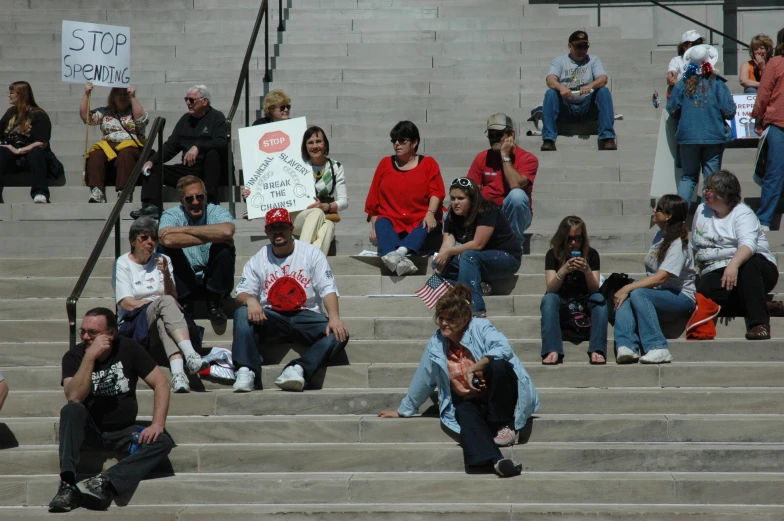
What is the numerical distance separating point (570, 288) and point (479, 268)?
887mm

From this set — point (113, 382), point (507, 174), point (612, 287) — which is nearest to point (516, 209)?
point (507, 174)

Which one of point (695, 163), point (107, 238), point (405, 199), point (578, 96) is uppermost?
point (578, 96)

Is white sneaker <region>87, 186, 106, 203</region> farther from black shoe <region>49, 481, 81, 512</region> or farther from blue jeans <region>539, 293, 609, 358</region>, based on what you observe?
blue jeans <region>539, 293, 609, 358</region>

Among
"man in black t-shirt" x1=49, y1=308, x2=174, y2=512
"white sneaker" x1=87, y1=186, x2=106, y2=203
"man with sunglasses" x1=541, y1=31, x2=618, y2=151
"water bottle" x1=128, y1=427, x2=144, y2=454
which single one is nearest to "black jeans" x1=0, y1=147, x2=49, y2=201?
"white sneaker" x1=87, y1=186, x2=106, y2=203

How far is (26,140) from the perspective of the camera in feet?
39.3

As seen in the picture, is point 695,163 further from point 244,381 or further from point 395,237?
point 244,381

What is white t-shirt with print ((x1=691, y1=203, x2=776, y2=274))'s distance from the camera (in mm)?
8773

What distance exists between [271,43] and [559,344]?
8084 mm

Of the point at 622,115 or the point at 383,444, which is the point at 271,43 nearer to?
the point at 622,115

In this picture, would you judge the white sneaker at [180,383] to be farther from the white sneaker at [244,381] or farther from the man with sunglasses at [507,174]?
the man with sunglasses at [507,174]

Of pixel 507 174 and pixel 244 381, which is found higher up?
pixel 507 174

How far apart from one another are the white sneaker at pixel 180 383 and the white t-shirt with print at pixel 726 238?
4.14 metres

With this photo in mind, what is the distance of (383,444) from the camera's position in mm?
7734

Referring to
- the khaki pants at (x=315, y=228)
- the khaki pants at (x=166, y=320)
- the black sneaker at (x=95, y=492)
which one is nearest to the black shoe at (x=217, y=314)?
the khaki pants at (x=166, y=320)
